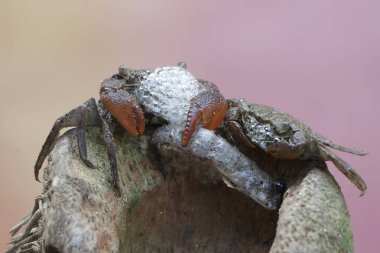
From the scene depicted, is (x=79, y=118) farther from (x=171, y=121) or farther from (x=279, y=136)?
(x=279, y=136)

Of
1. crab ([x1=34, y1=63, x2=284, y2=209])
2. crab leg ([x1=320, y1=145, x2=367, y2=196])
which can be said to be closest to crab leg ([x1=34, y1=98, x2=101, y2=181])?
crab ([x1=34, y1=63, x2=284, y2=209])

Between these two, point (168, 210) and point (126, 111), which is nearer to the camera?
point (126, 111)

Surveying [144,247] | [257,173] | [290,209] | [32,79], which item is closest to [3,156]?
[32,79]

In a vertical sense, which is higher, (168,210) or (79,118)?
(79,118)

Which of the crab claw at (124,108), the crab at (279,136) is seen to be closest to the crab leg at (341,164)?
the crab at (279,136)

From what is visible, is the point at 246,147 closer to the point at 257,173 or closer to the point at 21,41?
the point at 257,173

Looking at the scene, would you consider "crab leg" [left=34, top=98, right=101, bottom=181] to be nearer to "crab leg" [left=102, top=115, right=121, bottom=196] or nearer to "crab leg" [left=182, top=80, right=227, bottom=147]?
"crab leg" [left=102, top=115, right=121, bottom=196]

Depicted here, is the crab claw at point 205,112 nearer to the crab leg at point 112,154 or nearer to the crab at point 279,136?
the crab at point 279,136

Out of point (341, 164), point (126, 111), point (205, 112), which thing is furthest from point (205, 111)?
point (341, 164)
